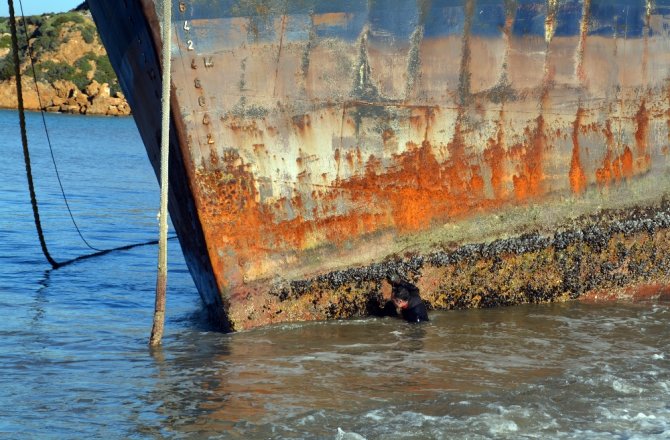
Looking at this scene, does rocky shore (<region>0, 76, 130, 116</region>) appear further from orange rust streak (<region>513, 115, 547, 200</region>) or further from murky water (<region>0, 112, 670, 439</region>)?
orange rust streak (<region>513, 115, 547, 200</region>)

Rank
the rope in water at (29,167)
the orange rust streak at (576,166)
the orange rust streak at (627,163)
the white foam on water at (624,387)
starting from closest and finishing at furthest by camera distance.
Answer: the white foam on water at (624,387)
the orange rust streak at (576,166)
the orange rust streak at (627,163)
the rope in water at (29,167)

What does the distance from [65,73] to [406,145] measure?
62124 mm

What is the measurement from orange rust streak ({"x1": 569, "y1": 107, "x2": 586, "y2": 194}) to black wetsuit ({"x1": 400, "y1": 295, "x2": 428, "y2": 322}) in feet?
5.30

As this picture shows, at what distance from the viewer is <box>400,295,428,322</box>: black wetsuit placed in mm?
7418

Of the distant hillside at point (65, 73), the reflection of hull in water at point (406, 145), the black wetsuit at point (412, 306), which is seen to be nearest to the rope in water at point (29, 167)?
the reflection of hull in water at point (406, 145)

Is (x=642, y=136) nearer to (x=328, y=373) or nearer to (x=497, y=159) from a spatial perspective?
(x=497, y=159)

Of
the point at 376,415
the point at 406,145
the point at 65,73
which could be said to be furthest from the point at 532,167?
the point at 65,73

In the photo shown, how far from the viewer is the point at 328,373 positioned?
634 cm

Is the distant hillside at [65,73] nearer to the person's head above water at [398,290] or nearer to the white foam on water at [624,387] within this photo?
the person's head above water at [398,290]

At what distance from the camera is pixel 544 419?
5.58 meters

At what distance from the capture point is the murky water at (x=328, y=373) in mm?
5465

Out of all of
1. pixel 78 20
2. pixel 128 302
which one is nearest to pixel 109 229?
pixel 128 302

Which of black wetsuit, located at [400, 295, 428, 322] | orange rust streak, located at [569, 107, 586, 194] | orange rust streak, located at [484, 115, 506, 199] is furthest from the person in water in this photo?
orange rust streak, located at [569, 107, 586, 194]

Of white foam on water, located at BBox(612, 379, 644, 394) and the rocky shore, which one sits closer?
white foam on water, located at BBox(612, 379, 644, 394)
